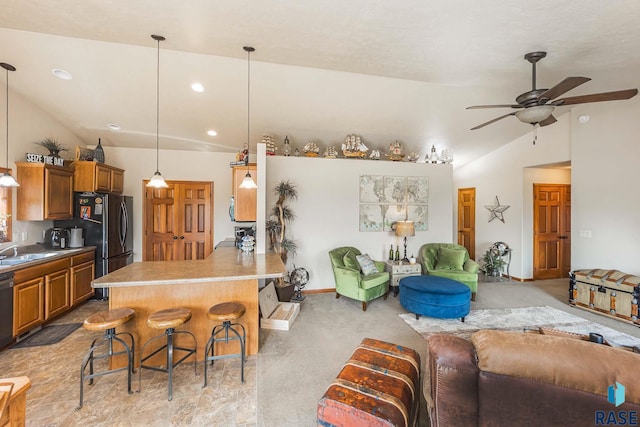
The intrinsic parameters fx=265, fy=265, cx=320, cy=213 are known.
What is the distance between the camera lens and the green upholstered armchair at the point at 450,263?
4426mm

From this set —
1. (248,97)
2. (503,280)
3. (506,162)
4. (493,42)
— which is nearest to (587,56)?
(493,42)

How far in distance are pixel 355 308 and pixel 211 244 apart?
347 cm

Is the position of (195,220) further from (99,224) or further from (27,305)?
(27,305)

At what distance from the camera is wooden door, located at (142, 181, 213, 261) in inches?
223

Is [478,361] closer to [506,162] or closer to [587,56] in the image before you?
[587,56]

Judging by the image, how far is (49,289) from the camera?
11.3 ft

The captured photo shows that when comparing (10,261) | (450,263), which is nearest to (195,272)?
(10,261)

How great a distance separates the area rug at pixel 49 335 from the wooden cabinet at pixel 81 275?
49 centimetres

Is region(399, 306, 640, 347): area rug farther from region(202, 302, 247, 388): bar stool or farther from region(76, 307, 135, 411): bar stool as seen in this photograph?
region(76, 307, 135, 411): bar stool

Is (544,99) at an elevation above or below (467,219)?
above

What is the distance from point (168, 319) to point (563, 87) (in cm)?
401

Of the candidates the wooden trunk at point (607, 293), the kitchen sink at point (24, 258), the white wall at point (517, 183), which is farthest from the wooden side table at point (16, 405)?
the white wall at point (517, 183)

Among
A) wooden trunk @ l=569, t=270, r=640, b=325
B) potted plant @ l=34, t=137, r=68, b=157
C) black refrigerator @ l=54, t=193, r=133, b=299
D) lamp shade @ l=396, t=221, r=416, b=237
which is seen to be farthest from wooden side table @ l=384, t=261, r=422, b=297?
potted plant @ l=34, t=137, r=68, b=157

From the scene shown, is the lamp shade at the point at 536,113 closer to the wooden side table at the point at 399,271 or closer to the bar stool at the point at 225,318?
the wooden side table at the point at 399,271
